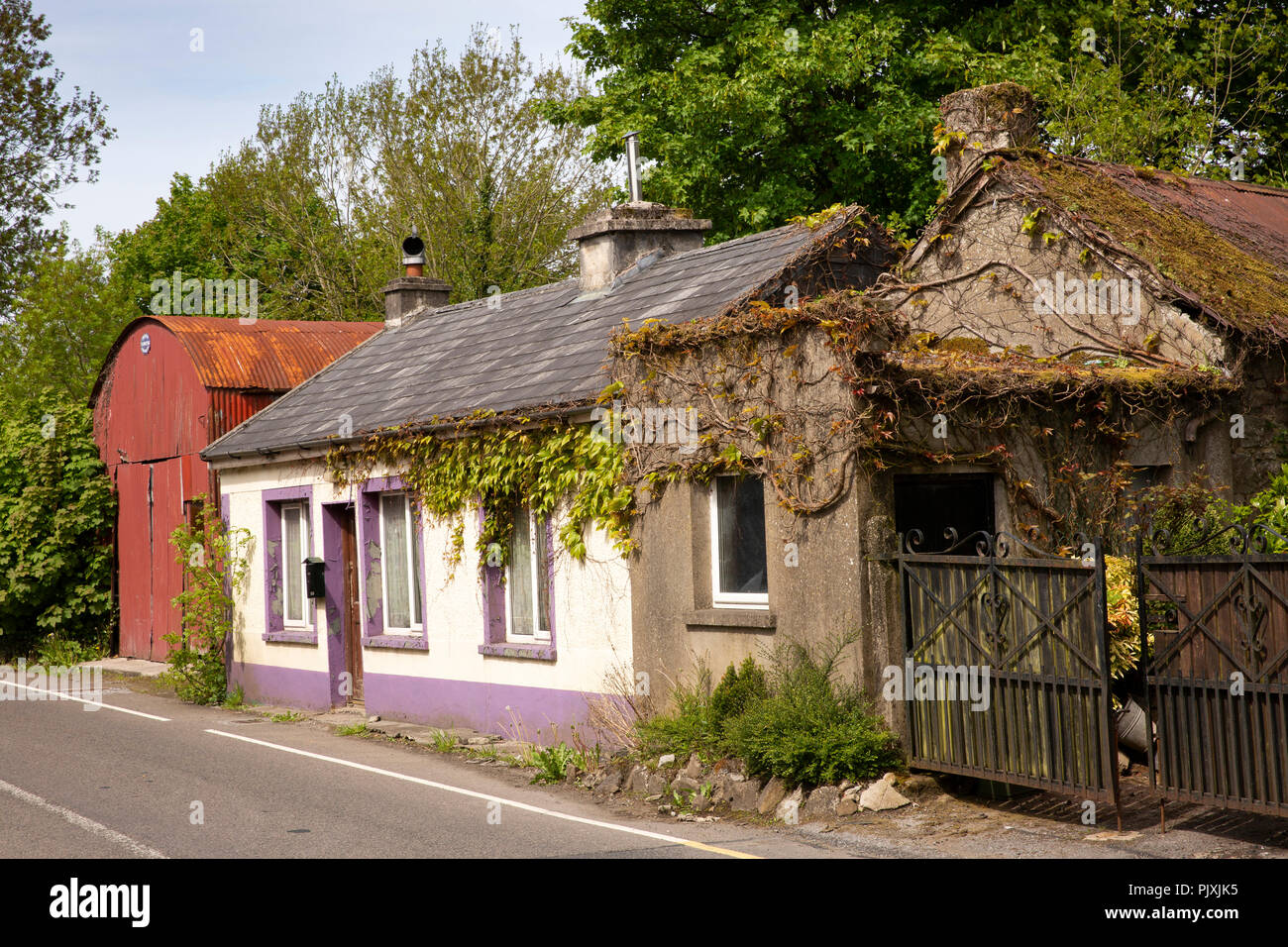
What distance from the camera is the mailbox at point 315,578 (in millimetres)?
15750

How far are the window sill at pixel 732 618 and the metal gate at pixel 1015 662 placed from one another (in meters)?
1.17

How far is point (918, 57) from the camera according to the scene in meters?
22.4

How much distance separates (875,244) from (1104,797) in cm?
751

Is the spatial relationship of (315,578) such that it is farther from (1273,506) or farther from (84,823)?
(1273,506)

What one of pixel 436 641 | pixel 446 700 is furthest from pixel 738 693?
pixel 436 641

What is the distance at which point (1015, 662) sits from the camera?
8414 mm

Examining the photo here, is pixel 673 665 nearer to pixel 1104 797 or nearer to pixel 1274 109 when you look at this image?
pixel 1104 797

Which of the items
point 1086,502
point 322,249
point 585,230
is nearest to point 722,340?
point 1086,502

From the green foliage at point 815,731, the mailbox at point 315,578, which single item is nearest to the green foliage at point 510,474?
the mailbox at point 315,578

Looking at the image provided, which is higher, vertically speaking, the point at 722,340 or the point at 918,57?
the point at 918,57

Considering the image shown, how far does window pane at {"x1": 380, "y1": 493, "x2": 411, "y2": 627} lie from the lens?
14914mm

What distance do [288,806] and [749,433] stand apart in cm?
456

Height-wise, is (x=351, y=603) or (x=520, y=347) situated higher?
(x=520, y=347)

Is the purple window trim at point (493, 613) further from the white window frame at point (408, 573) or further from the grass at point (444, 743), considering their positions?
the white window frame at point (408, 573)
